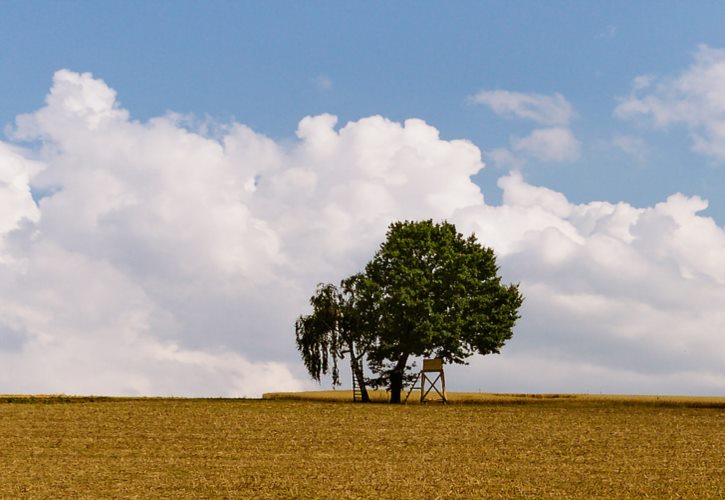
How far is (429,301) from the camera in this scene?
65.8 meters

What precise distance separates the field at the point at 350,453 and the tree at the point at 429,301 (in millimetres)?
14967

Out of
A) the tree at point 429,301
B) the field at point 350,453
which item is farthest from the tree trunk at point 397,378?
the field at point 350,453

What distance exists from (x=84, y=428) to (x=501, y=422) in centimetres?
2048

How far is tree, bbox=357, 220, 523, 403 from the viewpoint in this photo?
6600 centimetres

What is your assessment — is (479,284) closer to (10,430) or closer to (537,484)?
(10,430)

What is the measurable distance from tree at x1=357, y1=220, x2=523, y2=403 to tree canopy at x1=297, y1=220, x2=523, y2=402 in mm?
75

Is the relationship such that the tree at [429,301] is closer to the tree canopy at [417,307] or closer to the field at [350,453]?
the tree canopy at [417,307]

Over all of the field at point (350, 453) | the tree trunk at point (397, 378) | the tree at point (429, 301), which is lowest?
the field at point (350, 453)

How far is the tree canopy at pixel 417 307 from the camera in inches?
2606

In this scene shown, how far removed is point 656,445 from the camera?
117 feet

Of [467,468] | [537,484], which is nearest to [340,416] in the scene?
[467,468]

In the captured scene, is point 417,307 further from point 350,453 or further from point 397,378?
point 350,453

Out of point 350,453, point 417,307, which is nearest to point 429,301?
point 417,307

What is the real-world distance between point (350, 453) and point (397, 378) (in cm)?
3768
